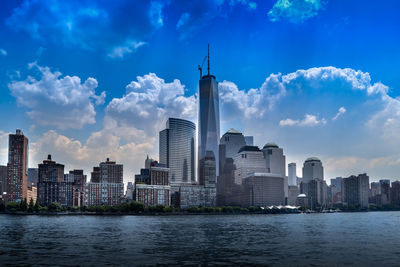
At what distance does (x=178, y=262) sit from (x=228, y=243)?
98.7 ft

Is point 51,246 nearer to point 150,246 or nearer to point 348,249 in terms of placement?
point 150,246

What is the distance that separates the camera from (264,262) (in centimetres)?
6444

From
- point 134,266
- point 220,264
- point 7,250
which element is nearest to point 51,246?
point 7,250

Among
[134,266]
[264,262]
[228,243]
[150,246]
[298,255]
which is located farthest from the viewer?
[228,243]

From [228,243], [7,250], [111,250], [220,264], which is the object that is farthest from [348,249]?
[7,250]

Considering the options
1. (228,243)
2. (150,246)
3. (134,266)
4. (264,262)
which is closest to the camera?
(134,266)

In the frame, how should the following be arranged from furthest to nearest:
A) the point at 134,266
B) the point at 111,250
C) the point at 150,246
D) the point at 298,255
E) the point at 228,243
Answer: the point at 228,243
the point at 150,246
the point at 111,250
the point at 298,255
the point at 134,266

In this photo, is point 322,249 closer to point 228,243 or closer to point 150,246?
point 228,243

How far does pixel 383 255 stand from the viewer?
7294 cm

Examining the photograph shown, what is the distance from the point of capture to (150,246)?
277 ft

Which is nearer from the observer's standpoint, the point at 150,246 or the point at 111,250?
the point at 111,250

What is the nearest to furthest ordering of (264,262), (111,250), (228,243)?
(264,262)
(111,250)
(228,243)

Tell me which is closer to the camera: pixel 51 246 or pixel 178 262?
pixel 178 262

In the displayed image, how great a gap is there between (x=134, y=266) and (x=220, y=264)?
12.4 m
